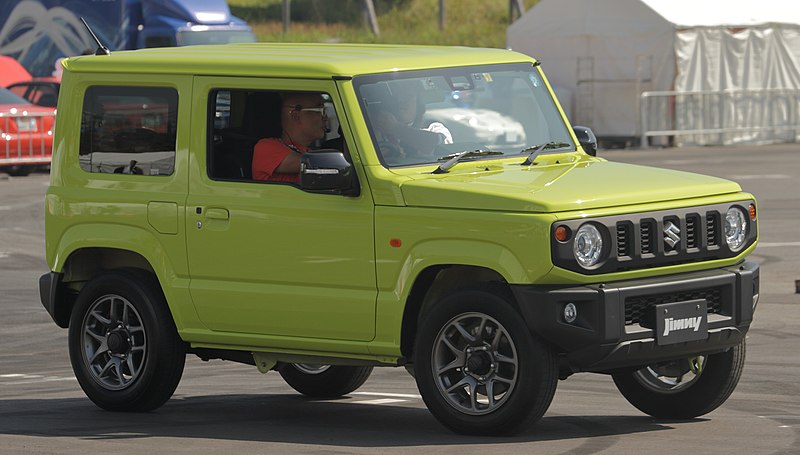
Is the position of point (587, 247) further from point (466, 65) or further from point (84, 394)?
point (84, 394)

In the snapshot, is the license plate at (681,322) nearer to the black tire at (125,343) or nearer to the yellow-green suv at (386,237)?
the yellow-green suv at (386,237)

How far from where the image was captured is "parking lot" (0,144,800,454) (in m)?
8.60

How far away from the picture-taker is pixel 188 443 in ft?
28.9

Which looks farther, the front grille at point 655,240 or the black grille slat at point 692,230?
the black grille slat at point 692,230

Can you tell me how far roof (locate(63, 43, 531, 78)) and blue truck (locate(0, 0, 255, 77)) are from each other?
2583 centimetres

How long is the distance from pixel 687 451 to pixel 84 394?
4081 mm

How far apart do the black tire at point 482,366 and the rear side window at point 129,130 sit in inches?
76.9

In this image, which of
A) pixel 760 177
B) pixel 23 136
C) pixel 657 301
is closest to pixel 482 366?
pixel 657 301

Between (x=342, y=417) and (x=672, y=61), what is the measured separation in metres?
27.2

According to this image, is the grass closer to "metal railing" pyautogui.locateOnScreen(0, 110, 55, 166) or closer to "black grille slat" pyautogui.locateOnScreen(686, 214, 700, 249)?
"metal railing" pyautogui.locateOnScreen(0, 110, 55, 166)

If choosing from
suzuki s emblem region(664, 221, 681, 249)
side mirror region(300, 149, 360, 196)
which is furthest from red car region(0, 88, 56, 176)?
suzuki s emblem region(664, 221, 681, 249)

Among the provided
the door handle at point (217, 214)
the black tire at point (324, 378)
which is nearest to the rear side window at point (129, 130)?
the door handle at point (217, 214)

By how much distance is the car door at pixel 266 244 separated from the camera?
891 centimetres

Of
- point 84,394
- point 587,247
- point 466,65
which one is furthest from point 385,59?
point 84,394
